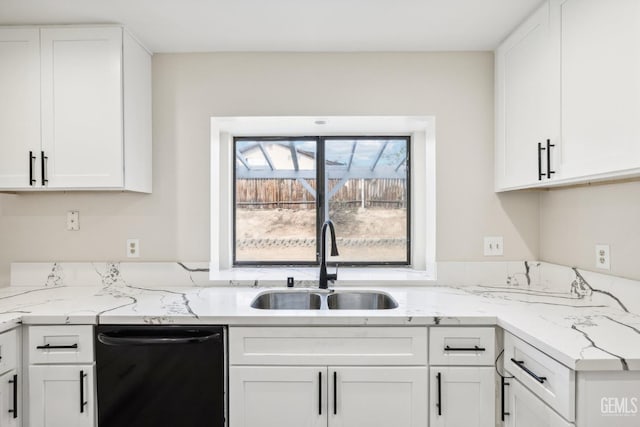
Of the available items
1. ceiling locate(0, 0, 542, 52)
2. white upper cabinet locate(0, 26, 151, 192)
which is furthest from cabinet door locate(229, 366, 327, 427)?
ceiling locate(0, 0, 542, 52)

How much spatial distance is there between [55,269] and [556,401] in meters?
2.53

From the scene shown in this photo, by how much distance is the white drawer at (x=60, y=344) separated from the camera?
1.50m

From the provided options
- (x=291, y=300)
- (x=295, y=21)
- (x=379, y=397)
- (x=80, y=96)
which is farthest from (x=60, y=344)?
(x=295, y=21)

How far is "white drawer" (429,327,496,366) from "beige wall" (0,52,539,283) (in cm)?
65

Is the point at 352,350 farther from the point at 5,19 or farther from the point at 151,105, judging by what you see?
the point at 5,19

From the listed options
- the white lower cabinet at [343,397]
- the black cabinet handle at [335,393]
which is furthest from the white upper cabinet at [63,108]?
the black cabinet handle at [335,393]

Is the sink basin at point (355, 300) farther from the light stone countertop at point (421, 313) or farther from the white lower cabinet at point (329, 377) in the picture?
the white lower cabinet at point (329, 377)

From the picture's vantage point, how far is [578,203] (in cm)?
175

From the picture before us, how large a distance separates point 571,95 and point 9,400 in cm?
265

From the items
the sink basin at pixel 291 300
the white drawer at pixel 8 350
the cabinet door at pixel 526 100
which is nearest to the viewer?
the white drawer at pixel 8 350

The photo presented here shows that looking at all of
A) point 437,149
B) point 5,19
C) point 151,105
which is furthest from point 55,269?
point 437,149

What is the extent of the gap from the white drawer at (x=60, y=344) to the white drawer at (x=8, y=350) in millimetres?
47

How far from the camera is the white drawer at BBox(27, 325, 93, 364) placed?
1.50 metres

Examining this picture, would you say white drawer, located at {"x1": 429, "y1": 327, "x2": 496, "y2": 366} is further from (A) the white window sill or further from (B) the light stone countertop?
(A) the white window sill
